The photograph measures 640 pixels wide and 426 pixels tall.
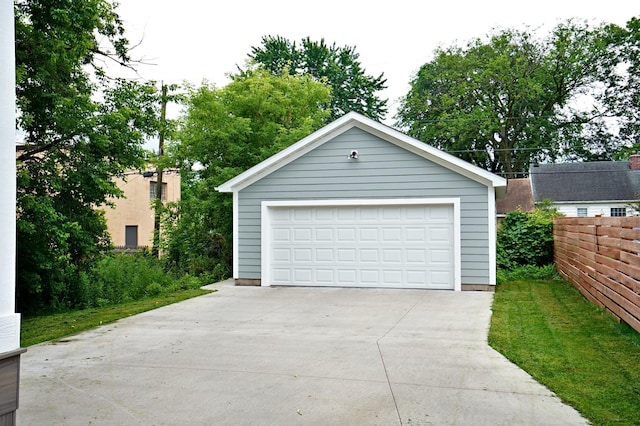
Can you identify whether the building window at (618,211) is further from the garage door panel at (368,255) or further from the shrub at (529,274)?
the garage door panel at (368,255)

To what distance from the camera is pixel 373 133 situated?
12164 mm

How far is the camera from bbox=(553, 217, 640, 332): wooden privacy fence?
6.38 meters

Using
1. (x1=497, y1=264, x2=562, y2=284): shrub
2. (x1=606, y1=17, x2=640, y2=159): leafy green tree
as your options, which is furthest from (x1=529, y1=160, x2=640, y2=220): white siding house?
(x1=497, y1=264, x2=562, y2=284): shrub

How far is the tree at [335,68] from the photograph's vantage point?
35.0 meters

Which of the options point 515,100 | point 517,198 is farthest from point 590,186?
point 515,100

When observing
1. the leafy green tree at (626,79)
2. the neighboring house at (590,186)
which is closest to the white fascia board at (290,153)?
the neighboring house at (590,186)

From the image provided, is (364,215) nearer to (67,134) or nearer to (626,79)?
(67,134)

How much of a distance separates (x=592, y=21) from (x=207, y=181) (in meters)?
24.7

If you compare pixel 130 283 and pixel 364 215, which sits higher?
pixel 364 215

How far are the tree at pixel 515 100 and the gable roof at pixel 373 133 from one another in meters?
20.0

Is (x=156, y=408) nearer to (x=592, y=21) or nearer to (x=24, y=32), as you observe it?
(x=24, y=32)

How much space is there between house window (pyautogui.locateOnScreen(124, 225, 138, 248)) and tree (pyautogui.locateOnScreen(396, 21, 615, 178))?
60.3ft

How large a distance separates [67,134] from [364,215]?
6.62 meters

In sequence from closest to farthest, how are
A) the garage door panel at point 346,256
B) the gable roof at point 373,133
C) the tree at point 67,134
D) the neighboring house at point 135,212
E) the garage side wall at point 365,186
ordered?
the tree at point 67,134 < the gable roof at point 373,133 < the garage side wall at point 365,186 < the garage door panel at point 346,256 < the neighboring house at point 135,212
